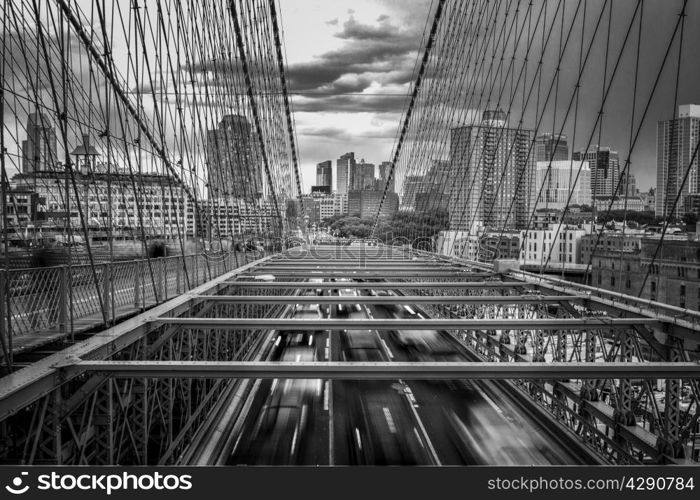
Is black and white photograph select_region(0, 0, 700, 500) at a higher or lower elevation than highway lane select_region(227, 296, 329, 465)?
higher

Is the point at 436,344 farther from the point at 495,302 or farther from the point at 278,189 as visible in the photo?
the point at 278,189

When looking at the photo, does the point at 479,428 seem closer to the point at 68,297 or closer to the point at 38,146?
the point at 68,297

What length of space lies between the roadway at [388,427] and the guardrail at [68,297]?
3913 millimetres

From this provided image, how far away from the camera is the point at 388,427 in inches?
525

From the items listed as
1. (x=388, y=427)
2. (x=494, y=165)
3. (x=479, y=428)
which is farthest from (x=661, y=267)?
(x=494, y=165)

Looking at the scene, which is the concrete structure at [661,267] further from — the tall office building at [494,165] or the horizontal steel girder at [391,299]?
the tall office building at [494,165]

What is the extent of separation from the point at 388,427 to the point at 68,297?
7750mm

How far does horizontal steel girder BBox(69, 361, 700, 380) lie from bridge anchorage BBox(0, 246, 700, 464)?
16mm

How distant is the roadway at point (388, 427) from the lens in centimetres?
1156

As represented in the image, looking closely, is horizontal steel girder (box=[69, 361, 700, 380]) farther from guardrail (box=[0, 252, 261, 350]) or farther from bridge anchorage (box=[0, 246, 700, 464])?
guardrail (box=[0, 252, 261, 350])

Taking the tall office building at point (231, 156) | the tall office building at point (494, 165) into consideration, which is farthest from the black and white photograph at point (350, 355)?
the tall office building at point (231, 156)

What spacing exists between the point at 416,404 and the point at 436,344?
824 centimetres

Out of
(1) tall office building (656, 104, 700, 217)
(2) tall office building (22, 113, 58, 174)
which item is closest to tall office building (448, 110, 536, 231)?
(1) tall office building (656, 104, 700, 217)

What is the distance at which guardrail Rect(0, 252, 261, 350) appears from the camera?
773 centimetres
